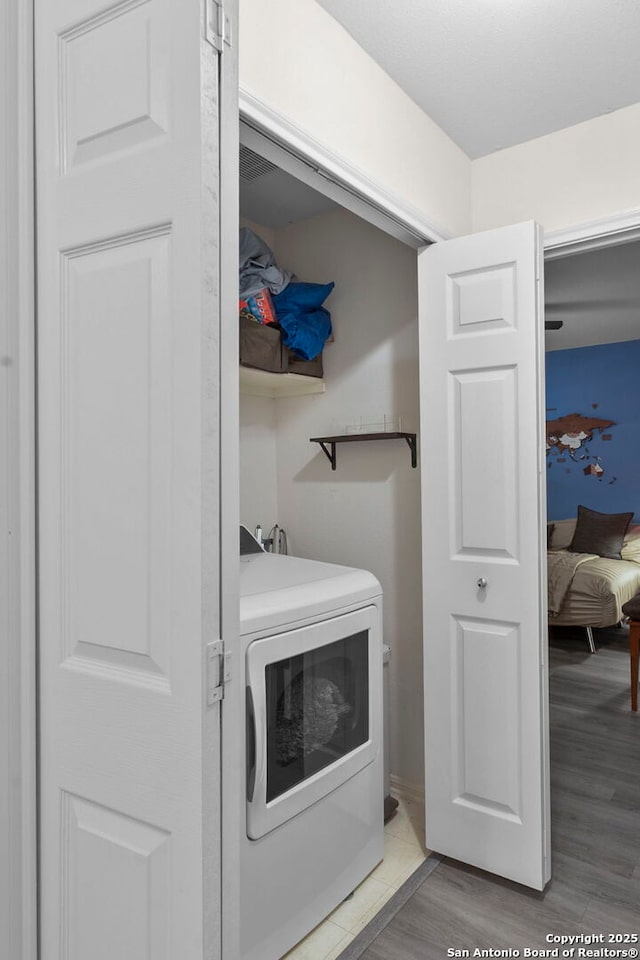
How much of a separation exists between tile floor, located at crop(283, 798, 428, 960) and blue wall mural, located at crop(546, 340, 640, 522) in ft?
12.9

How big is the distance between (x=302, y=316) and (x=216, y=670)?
6.13ft

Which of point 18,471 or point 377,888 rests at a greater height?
point 18,471

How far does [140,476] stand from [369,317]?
6.18 feet

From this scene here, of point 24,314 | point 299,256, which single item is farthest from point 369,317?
point 24,314

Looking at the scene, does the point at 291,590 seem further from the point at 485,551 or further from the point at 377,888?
the point at 377,888

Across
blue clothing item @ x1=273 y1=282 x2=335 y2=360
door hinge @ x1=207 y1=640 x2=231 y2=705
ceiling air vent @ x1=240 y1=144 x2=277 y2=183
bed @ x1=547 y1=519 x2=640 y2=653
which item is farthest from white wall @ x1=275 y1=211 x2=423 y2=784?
bed @ x1=547 y1=519 x2=640 y2=653

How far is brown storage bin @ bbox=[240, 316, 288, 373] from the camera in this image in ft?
7.24

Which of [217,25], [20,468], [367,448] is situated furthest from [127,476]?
[367,448]

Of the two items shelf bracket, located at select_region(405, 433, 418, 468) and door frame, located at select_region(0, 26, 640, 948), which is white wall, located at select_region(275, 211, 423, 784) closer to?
shelf bracket, located at select_region(405, 433, 418, 468)

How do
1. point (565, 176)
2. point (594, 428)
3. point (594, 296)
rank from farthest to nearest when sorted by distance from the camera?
point (594, 428) < point (594, 296) < point (565, 176)

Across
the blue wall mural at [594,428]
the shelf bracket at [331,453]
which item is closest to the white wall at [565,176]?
the shelf bracket at [331,453]

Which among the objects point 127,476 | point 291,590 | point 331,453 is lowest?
point 291,590

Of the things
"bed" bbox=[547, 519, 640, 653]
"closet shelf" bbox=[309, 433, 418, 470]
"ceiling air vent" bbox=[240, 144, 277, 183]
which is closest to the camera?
"ceiling air vent" bbox=[240, 144, 277, 183]

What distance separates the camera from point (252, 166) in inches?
85.2
